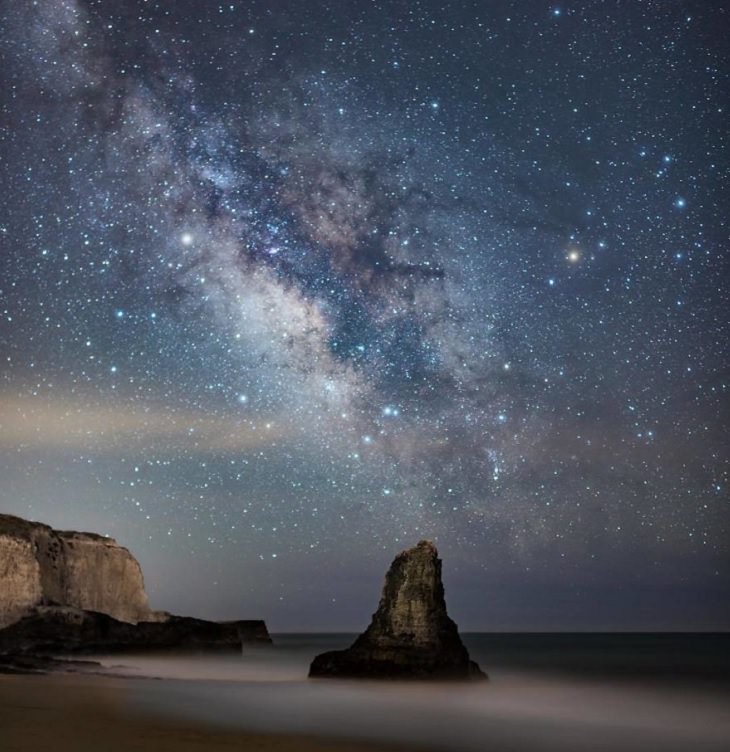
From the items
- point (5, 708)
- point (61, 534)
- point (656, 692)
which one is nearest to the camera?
point (5, 708)

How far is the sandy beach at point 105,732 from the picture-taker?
19097 mm

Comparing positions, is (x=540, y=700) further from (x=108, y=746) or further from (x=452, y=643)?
(x=108, y=746)

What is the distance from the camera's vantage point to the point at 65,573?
80.1 meters

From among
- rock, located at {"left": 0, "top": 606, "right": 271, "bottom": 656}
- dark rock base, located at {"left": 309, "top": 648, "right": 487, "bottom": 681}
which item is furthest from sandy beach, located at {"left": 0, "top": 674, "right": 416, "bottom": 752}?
rock, located at {"left": 0, "top": 606, "right": 271, "bottom": 656}

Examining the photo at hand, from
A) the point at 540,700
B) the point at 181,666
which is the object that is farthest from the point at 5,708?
the point at 181,666

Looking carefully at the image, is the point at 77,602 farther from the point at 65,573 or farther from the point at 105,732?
the point at 105,732

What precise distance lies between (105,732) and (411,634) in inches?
826

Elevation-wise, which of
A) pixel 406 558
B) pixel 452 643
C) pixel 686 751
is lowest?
pixel 686 751

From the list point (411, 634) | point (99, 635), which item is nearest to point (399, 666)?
point (411, 634)

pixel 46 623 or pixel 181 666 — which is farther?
pixel 46 623

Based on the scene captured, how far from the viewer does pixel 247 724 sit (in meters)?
26.6

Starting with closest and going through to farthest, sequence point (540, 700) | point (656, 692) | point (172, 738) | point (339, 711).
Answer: point (172, 738) → point (339, 711) → point (540, 700) → point (656, 692)

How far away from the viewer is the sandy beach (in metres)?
19.1

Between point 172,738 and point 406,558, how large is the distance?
21972 mm
